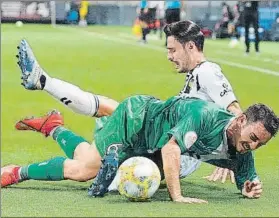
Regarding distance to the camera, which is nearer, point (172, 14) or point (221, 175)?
point (221, 175)

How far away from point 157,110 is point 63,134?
1.21 metres

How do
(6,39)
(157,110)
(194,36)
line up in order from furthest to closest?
(6,39), (194,36), (157,110)

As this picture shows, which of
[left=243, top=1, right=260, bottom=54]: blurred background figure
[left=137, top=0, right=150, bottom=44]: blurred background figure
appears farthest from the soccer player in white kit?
[left=137, top=0, right=150, bottom=44]: blurred background figure

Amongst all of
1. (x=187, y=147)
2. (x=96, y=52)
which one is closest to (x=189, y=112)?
(x=187, y=147)

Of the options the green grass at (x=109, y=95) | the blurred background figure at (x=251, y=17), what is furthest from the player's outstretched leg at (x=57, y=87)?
the blurred background figure at (x=251, y=17)

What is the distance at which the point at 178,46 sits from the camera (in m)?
8.00

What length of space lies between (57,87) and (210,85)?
1.42 metres

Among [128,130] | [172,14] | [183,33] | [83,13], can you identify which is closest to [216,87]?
[183,33]

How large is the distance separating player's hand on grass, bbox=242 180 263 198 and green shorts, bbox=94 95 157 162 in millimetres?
822

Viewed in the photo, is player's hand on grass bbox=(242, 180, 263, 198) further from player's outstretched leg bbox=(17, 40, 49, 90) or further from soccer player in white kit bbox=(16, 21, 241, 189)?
player's outstretched leg bbox=(17, 40, 49, 90)

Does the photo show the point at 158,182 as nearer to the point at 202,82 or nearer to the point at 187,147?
the point at 187,147

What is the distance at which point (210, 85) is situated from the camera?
26.2ft

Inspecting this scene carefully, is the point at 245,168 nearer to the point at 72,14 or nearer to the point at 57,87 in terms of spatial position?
the point at 57,87

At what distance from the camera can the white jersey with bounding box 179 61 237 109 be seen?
26.1ft
